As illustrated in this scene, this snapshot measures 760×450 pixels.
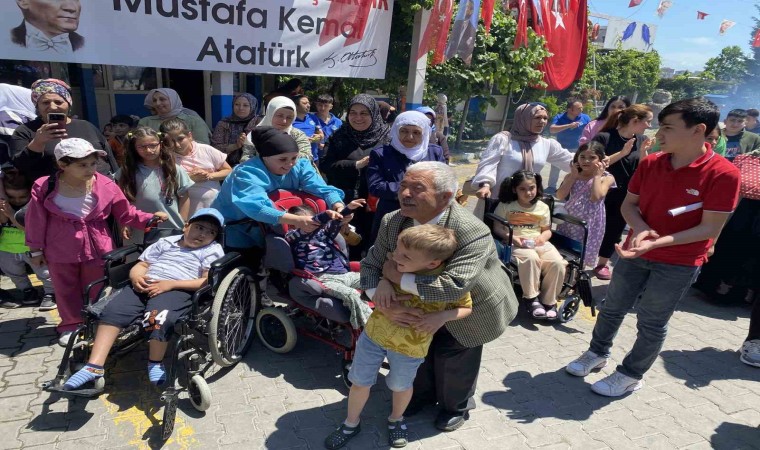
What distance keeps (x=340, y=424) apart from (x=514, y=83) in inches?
410

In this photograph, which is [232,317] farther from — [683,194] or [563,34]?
[563,34]

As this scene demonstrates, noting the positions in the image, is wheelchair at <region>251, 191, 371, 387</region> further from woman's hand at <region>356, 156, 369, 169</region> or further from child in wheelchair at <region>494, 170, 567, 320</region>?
child in wheelchair at <region>494, 170, 567, 320</region>

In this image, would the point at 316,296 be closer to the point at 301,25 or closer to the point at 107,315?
the point at 107,315

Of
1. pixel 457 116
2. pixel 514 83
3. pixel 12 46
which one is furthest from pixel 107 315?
pixel 457 116

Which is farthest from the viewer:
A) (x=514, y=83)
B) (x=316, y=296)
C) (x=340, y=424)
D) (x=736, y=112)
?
(x=514, y=83)

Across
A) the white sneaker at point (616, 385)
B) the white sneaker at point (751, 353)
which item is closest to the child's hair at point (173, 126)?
the white sneaker at point (616, 385)

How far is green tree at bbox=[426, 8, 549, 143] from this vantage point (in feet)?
36.1

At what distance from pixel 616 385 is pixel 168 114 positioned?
4463mm

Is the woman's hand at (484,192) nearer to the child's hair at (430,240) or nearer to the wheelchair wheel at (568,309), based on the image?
the wheelchair wheel at (568,309)

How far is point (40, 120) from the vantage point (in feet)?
11.9

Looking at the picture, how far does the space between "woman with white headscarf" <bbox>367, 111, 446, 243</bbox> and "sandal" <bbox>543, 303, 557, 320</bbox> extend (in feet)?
5.46

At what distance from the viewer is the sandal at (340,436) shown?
262 cm

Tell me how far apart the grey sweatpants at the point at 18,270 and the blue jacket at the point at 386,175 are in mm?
2727
